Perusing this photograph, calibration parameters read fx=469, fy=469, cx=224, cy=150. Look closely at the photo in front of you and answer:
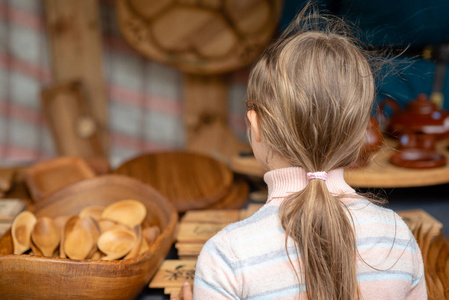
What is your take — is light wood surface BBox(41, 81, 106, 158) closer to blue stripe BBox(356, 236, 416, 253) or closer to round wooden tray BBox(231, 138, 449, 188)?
round wooden tray BBox(231, 138, 449, 188)

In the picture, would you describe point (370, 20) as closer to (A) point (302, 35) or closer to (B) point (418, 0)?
(B) point (418, 0)

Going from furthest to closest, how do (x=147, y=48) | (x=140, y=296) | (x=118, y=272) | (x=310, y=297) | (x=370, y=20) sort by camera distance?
(x=147, y=48), (x=370, y=20), (x=140, y=296), (x=118, y=272), (x=310, y=297)

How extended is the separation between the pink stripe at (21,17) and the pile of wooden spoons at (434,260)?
5.72 feet

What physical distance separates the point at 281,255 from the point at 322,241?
0.21ft

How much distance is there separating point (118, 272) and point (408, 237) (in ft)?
1.65

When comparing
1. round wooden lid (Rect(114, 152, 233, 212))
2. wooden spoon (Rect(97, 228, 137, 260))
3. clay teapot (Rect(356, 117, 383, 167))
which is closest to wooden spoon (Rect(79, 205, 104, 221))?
wooden spoon (Rect(97, 228, 137, 260))

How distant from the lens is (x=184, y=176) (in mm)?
1591

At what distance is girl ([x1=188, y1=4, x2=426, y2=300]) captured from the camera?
69 centimetres

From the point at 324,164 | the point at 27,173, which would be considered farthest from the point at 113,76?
the point at 324,164

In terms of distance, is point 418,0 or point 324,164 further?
point 418,0

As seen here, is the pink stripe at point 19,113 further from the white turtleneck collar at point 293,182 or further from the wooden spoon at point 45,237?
the white turtleneck collar at point 293,182

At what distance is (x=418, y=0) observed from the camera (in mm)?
1460

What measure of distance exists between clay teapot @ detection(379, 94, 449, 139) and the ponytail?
872mm

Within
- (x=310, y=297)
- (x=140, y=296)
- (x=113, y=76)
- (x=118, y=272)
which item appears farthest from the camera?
(x=113, y=76)
